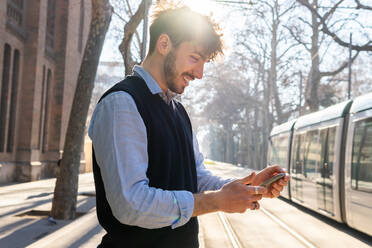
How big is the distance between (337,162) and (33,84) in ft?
44.0

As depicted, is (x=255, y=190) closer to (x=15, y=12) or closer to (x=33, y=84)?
(x=33, y=84)

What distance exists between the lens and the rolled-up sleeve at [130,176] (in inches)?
60.3

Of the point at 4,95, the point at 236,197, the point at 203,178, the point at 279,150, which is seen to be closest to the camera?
the point at 236,197

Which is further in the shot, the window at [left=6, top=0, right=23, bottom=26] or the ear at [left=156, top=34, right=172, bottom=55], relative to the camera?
the window at [left=6, top=0, right=23, bottom=26]

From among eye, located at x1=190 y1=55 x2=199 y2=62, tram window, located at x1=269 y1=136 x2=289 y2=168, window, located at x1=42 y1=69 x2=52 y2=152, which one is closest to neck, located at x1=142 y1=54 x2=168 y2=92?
eye, located at x1=190 y1=55 x2=199 y2=62

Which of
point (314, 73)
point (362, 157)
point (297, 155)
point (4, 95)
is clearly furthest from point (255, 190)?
point (314, 73)

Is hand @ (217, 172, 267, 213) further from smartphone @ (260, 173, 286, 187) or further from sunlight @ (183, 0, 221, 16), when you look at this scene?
sunlight @ (183, 0, 221, 16)


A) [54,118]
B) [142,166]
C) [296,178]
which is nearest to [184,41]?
[142,166]

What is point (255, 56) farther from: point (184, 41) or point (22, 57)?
point (184, 41)

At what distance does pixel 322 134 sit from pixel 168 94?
979 cm

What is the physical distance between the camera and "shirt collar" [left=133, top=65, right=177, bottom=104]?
A: 1848 millimetres

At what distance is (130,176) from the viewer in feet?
5.04

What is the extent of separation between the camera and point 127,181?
5.04 ft

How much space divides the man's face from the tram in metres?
6.88
